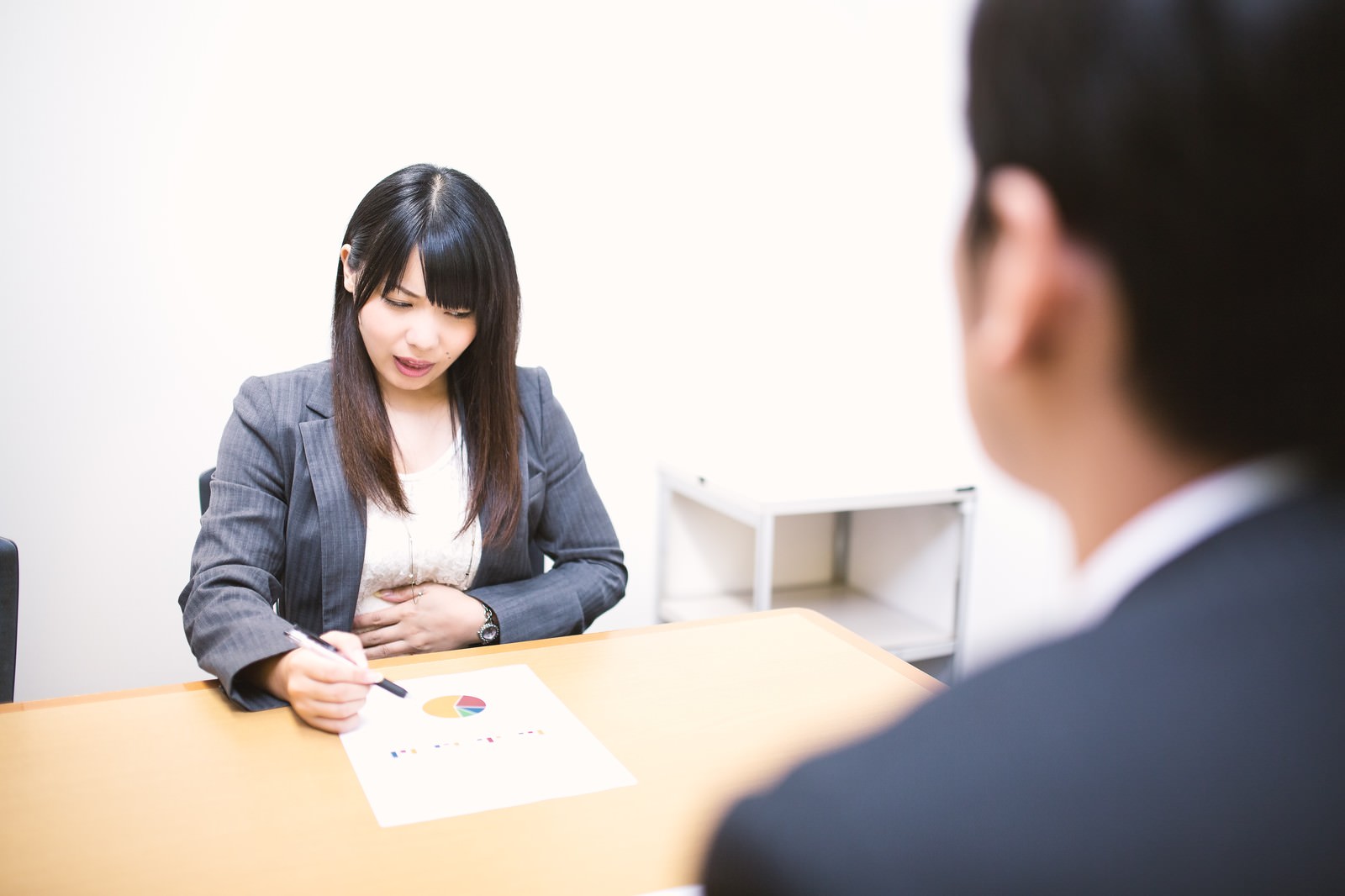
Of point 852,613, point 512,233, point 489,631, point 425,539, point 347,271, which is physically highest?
point 512,233

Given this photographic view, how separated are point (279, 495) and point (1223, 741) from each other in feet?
4.58

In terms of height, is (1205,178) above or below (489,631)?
above

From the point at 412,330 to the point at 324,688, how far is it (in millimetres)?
545

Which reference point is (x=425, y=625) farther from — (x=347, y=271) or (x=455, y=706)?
(x=347, y=271)

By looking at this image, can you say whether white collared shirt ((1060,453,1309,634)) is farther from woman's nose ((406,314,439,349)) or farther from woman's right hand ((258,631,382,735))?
woman's nose ((406,314,439,349))

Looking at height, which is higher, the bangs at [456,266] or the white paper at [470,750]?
the bangs at [456,266]

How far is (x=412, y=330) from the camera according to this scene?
143cm

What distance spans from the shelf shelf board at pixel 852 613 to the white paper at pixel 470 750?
1199 mm

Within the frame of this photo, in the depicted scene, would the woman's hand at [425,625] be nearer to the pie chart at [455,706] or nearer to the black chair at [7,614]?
the pie chart at [455,706]

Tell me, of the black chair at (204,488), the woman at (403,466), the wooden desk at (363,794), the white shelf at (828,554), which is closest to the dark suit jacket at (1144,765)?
the wooden desk at (363,794)

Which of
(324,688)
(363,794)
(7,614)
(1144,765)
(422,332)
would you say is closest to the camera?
(1144,765)

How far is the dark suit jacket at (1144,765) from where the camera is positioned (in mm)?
239

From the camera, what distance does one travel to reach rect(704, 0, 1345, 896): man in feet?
0.79

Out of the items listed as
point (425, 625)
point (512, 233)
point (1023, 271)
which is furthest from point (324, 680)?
point (512, 233)
